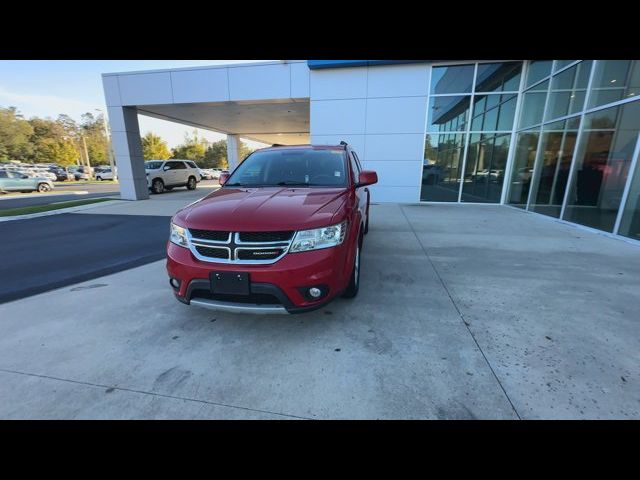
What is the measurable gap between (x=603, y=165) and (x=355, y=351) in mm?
7960

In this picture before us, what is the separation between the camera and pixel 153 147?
4919 centimetres

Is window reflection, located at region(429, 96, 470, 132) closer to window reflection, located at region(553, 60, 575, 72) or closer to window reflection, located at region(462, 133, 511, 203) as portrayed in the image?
window reflection, located at region(462, 133, 511, 203)

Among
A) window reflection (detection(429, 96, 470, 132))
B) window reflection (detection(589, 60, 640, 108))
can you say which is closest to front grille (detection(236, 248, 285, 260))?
window reflection (detection(589, 60, 640, 108))

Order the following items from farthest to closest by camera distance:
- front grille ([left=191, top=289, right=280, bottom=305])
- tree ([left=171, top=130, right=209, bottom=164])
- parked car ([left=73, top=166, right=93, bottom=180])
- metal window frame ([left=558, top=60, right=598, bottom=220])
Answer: tree ([left=171, top=130, right=209, bottom=164])
parked car ([left=73, top=166, right=93, bottom=180])
metal window frame ([left=558, top=60, right=598, bottom=220])
front grille ([left=191, top=289, right=280, bottom=305])

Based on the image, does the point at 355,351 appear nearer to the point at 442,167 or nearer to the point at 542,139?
the point at 542,139

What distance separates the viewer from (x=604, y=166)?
254 inches

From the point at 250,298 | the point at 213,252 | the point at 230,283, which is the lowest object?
the point at 250,298

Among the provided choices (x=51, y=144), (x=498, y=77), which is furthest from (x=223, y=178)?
(x=51, y=144)

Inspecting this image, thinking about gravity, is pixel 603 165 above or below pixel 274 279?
above

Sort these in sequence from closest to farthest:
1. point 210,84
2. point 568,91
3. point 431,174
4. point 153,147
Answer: point 568,91 → point 431,174 → point 210,84 → point 153,147

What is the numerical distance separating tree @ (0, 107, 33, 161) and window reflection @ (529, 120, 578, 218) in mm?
66916

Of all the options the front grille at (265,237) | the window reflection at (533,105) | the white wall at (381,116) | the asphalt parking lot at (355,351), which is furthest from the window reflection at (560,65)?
the front grille at (265,237)

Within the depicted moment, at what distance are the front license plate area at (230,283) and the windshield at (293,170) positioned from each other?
1.46 m

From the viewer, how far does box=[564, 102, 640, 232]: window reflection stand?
593 centimetres
